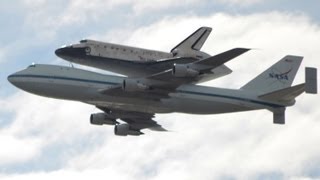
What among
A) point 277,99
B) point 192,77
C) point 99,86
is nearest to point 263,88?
point 277,99

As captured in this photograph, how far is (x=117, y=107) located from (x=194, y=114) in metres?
6.45

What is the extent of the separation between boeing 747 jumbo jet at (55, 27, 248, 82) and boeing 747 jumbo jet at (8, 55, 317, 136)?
3849 mm

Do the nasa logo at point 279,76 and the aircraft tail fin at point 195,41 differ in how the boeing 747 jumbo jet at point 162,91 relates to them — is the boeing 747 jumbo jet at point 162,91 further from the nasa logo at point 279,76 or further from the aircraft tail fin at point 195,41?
the aircraft tail fin at point 195,41

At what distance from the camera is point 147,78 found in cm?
7800

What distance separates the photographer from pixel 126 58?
8769cm

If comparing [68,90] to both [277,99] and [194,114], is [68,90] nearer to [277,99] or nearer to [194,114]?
[194,114]

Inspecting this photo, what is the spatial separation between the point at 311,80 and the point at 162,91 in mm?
11980

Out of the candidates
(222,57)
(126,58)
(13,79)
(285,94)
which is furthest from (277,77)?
(13,79)

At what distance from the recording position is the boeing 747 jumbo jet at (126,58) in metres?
85.8

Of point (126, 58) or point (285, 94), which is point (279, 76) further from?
point (126, 58)

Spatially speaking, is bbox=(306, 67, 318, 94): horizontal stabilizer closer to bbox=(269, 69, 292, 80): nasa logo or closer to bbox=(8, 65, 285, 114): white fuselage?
bbox=(8, 65, 285, 114): white fuselage

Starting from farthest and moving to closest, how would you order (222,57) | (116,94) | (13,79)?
1. (13,79)
2. (116,94)
3. (222,57)

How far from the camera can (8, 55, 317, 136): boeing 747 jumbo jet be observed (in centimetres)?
7681

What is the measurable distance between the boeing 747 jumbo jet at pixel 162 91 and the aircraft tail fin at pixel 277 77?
86 millimetres
